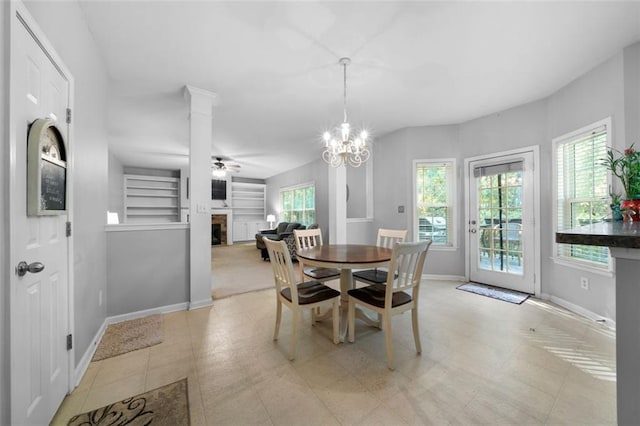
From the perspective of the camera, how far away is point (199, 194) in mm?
2988

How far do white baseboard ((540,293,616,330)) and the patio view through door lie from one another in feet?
0.76

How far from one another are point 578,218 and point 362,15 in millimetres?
3229

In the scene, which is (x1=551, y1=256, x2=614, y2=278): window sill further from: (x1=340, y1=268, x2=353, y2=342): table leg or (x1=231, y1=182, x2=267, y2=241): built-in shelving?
(x1=231, y1=182, x2=267, y2=241): built-in shelving

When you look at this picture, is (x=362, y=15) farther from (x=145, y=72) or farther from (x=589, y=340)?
(x=589, y=340)

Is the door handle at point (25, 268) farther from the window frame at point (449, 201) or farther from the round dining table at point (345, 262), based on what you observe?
the window frame at point (449, 201)

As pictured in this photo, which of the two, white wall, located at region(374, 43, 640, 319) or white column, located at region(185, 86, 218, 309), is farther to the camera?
white column, located at region(185, 86, 218, 309)

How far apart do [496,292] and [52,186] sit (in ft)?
15.1

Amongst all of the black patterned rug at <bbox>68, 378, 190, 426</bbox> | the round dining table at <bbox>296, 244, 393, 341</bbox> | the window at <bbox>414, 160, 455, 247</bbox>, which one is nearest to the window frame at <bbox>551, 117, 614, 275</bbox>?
the window at <bbox>414, 160, 455, 247</bbox>

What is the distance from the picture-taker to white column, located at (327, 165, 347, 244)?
14.9ft

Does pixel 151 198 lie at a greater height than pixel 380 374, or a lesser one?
greater

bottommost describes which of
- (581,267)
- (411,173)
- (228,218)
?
(581,267)

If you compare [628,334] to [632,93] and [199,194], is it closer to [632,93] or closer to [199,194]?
[632,93]

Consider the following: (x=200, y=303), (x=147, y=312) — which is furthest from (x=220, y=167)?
(x=147, y=312)

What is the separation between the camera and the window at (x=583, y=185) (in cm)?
260
